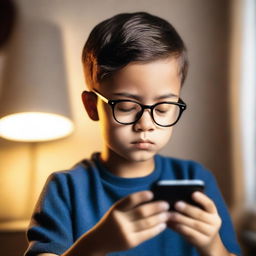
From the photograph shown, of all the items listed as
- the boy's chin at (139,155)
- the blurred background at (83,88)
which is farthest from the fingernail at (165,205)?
the blurred background at (83,88)

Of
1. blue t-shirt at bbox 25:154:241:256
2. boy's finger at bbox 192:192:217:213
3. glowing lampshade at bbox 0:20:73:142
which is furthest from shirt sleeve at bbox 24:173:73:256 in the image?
boy's finger at bbox 192:192:217:213

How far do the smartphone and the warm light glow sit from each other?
0.25m

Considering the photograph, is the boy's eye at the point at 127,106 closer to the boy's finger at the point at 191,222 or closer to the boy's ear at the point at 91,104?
the boy's ear at the point at 91,104

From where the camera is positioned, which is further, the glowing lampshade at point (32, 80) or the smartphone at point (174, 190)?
the glowing lampshade at point (32, 80)

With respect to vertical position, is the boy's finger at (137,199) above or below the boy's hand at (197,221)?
above

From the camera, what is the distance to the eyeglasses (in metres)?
0.60

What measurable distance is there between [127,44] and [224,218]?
364 mm

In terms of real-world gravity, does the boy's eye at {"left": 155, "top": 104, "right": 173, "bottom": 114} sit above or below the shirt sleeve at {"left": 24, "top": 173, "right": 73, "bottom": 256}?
above

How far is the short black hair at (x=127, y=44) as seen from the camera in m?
0.61

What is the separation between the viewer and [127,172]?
2.25 feet

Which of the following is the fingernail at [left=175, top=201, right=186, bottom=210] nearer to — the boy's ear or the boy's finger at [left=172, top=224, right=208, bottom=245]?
the boy's finger at [left=172, top=224, right=208, bottom=245]

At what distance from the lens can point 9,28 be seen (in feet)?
2.32

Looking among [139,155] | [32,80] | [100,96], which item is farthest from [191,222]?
[32,80]

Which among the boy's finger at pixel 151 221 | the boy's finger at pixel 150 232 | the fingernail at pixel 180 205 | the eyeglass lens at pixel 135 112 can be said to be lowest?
the boy's finger at pixel 150 232
